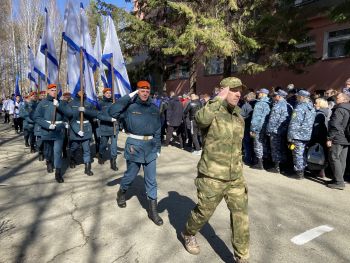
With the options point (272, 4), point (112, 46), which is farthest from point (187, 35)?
point (112, 46)

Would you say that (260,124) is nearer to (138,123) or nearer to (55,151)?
(138,123)

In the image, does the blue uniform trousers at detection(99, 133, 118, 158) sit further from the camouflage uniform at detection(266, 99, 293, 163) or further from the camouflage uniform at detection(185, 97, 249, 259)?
the camouflage uniform at detection(185, 97, 249, 259)

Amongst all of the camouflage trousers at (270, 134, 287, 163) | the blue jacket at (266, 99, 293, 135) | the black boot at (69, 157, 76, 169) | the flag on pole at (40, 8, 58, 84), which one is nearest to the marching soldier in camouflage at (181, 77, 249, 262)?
the blue jacket at (266, 99, 293, 135)

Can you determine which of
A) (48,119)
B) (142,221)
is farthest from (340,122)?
(48,119)

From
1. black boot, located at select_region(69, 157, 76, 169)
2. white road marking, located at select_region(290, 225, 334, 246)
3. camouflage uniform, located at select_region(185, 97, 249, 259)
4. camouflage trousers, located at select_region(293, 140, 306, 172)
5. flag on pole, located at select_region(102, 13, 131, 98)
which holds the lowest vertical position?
white road marking, located at select_region(290, 225, 334, 246)

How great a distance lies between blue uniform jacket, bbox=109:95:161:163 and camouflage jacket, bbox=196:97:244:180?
4.81 ft

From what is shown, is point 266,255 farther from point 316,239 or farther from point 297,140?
point 297,140

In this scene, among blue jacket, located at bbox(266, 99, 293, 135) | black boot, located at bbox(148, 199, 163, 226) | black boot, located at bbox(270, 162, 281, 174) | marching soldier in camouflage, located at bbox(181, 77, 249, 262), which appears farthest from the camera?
black boot, located at bbox(270, 162, 281, 174)

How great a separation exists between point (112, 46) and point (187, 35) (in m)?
5.42

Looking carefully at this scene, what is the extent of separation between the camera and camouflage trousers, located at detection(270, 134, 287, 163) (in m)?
7.69

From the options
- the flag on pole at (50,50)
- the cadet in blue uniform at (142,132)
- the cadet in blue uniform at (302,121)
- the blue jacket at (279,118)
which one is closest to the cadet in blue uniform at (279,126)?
the blue jacket at (279,118)

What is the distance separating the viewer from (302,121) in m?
7.03

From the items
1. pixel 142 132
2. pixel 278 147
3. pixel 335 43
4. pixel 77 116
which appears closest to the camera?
pixel 142 132

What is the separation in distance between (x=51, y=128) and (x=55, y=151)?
1.54ft
